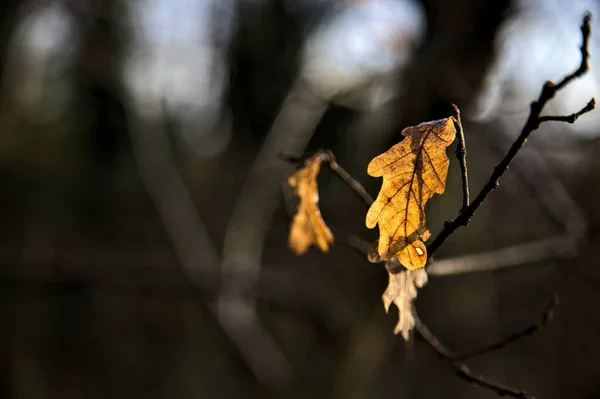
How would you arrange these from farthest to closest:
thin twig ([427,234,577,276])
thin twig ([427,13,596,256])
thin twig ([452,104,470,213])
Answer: thin twig ([427,234,577,276]) → thin twig ([452,104,470,213]) → thin twig ([427,13,596,256])

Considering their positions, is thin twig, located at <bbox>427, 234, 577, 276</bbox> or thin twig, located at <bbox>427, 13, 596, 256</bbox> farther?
thin twig, located at <bbox>427, 234, 577, 276</bbox>

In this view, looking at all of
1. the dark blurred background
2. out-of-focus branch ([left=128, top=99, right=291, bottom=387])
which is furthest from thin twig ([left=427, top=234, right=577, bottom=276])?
out-of-focus branch ([left=128, top=99, right=291, bottom=387])

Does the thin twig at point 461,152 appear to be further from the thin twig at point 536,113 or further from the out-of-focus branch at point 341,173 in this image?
the out-of-focus branch at point 341,173

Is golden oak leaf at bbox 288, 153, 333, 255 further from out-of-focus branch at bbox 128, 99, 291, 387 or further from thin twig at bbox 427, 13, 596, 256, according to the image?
out-of-focus branch at bbox 128, 99, 291, 387

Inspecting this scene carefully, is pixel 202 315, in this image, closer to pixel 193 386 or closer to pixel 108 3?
pixel 193 386

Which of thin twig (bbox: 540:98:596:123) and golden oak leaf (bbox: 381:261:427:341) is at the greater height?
thin twig (bbox: 540:98:596:123)

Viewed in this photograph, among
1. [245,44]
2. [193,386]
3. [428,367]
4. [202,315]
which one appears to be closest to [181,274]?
[202,315]

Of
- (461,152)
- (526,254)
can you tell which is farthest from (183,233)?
(461,152)
